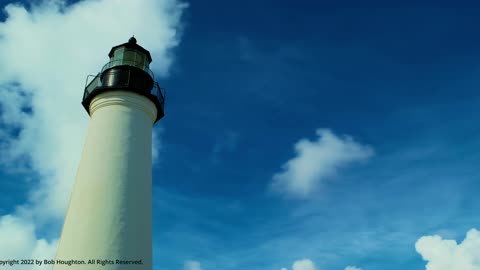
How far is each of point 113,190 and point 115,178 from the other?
38 centimetres

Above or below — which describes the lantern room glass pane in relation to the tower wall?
above

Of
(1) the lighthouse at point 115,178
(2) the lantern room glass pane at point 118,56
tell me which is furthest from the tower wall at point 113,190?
(2) the lantern room glass pane at point 118,56

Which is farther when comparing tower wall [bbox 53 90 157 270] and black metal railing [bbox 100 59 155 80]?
black metal railing [bbox 100 59 155 80]

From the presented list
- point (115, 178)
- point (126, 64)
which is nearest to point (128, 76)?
point (126, 64)

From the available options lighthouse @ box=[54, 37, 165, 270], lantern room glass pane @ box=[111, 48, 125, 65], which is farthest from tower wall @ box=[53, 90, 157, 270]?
lantern room glass pane @ box=[111, 48, 125, 65]

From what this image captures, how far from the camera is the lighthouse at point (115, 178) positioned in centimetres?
1001

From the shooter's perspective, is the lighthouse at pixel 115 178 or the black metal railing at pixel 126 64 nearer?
the lighthouse at pixel 115 178

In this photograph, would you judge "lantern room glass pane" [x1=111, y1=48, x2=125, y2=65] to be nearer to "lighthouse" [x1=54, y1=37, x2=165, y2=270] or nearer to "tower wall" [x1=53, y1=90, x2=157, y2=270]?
"lighthouse" [x1=54, y1=37, x2=165, y2=270]

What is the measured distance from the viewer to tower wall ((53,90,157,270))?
1002 centimetres

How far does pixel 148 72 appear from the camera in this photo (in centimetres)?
Answer: 1380

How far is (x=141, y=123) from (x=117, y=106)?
91 centimetres

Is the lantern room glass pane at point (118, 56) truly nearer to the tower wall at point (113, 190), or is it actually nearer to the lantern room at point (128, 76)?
the lantern room at point (128, 76)

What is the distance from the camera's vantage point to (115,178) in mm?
10922

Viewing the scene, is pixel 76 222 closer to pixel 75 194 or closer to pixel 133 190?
pixel 75 194
